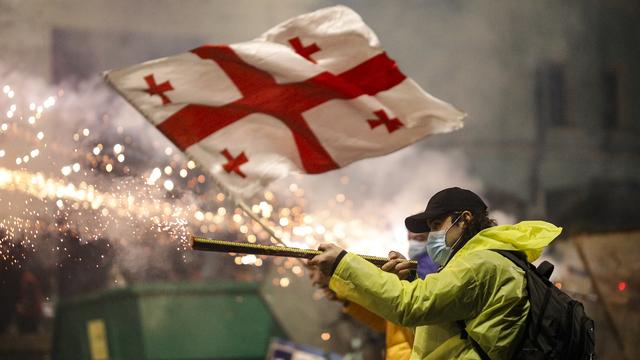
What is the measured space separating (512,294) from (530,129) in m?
7.54

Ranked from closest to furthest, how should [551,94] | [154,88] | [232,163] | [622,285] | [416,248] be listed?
[416,248] → [154,88] → [232,163] → [622,285] → [551,94]

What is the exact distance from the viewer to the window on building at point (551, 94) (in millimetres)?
9719

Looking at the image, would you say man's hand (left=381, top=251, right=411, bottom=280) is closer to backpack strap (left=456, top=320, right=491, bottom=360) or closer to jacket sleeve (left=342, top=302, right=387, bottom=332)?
backpack strap (left=456, top=320, right=491, bottom=360)

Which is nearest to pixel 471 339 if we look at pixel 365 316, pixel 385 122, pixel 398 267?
pixel 398 267

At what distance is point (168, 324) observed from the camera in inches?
290

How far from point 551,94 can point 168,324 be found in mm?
5052

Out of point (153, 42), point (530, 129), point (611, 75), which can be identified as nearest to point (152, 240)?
point (153, 42)

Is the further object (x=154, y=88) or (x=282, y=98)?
(x=282, y=98)

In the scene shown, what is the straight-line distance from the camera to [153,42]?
314 inches

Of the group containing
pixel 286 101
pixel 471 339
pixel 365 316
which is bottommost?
pixel 365 316

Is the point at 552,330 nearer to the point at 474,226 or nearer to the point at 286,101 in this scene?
the point at 474,226

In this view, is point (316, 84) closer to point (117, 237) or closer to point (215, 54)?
point (215, 54)

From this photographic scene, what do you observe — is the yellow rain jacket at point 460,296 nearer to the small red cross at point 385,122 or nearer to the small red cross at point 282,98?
the small red cross at point 282,98

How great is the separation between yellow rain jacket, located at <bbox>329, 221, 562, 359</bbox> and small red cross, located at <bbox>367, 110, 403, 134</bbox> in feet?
6.11
